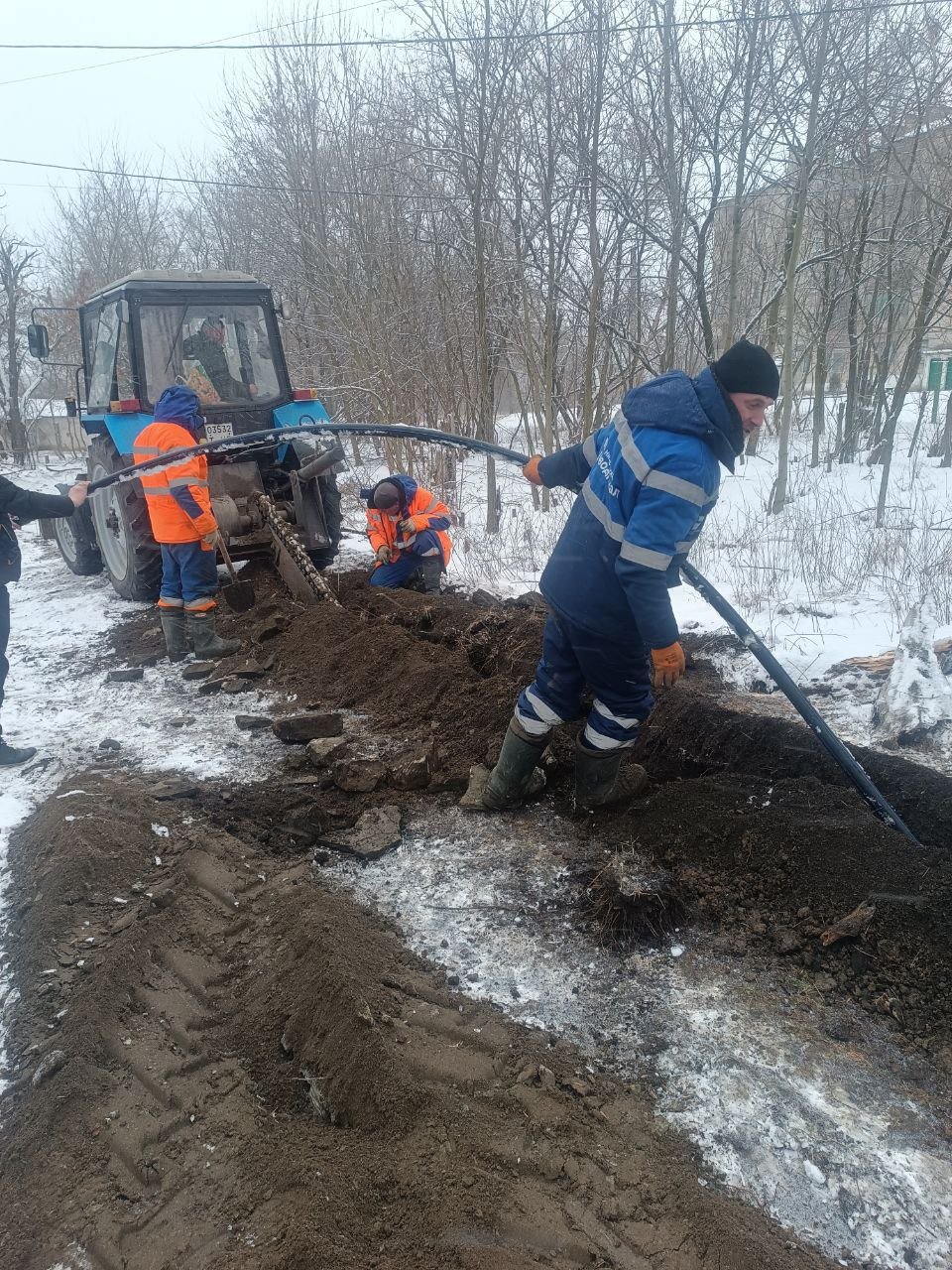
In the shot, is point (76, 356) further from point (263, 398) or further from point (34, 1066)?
point (34, 1066)

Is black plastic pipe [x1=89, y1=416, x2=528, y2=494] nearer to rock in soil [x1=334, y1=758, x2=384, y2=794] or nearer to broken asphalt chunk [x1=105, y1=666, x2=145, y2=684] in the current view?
broken asphalt chunk [x1=105, y1=666, x2=145, y2=684]

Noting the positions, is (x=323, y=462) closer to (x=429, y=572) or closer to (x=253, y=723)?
(x=429, y=572)

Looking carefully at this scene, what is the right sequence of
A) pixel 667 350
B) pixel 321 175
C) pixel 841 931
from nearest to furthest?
pixel 841 931
pixel 667 350
pixel 321 175

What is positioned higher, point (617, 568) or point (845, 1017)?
point (617, 568)

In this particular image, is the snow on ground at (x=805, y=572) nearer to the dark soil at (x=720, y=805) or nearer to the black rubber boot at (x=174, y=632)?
the dark soil at (x=720, y=805)

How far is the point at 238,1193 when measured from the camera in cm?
181

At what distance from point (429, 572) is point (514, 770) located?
3688 millimetres

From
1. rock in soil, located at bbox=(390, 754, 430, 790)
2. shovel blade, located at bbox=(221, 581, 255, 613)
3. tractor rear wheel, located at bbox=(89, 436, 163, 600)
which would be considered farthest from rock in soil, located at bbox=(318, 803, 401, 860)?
tractor rear wheel, located at bbox=(89, 436, 163, 600)

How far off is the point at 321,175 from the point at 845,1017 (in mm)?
14965

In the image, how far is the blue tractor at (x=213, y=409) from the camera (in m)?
6.59

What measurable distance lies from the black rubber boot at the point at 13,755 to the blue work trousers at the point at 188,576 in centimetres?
162

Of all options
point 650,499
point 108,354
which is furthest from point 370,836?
point 108,354

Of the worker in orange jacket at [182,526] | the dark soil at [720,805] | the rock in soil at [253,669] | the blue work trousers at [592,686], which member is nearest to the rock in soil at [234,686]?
the rock in soil at [253,669]

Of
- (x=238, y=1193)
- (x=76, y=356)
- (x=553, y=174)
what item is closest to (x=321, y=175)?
(x=553, y=174)
